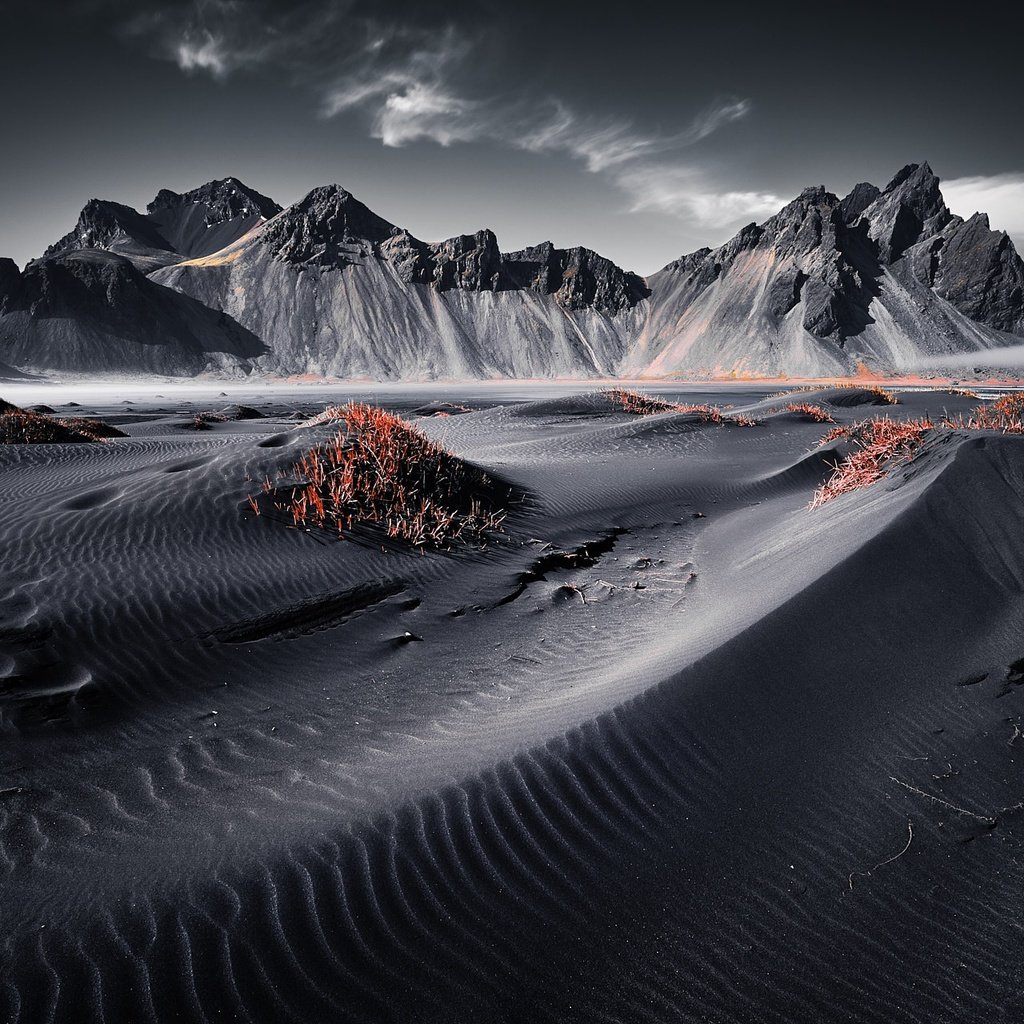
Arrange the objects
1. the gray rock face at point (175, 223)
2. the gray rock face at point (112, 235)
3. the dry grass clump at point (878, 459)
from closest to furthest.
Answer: the dry grass clump at point (878, 459)
the gray rock face at point (112, 235)
the gray rock face at point (175, 223)

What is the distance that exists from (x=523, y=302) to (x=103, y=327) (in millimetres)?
66286

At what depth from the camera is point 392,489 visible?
7.36 meters

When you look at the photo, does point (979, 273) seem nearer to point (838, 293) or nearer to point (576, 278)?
point (838, 293)

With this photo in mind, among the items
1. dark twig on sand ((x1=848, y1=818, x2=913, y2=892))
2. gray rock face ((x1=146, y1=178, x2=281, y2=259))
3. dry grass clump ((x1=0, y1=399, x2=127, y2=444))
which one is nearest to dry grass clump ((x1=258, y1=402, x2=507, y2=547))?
dark twig on sand ((x1=848, y1=818, x2=913, y2=892))

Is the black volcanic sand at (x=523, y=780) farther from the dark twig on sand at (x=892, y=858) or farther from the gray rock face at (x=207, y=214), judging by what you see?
the gray rock face at (x=207, y=214)

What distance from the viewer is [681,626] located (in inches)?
179

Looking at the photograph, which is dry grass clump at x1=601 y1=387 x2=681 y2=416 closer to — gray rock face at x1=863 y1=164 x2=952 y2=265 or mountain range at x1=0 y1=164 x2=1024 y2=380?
mountain range at x1=0 y1=164 x2=1024 y2=380

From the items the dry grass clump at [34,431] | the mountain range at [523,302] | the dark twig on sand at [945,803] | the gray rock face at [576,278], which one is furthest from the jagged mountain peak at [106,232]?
the dark twig on sand at [945,803]

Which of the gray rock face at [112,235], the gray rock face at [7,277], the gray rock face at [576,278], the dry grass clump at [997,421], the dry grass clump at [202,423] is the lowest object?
the dry grass clump at [997,421]

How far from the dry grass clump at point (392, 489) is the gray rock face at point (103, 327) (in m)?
92.8

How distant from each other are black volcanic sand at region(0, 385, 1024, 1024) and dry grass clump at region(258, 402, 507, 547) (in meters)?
0.95

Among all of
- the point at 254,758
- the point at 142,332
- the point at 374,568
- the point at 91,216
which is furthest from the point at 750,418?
the point at 91,216

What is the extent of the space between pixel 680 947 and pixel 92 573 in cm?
A: 533

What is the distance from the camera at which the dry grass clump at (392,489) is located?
679cm
